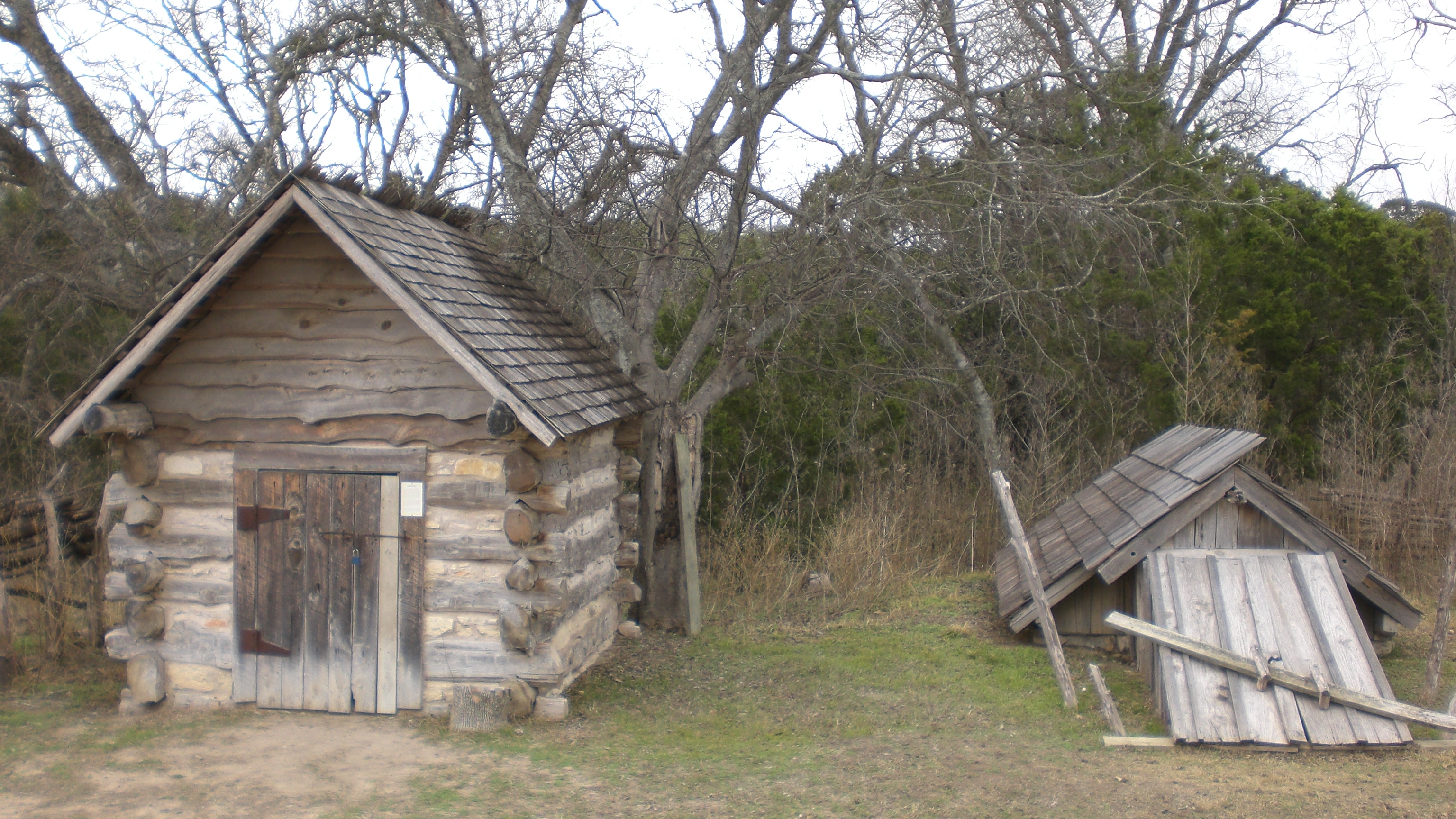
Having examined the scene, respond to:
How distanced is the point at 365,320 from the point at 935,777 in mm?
4677

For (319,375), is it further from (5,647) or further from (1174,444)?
(1174,444)

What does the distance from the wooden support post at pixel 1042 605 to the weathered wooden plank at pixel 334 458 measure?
4.48 meters

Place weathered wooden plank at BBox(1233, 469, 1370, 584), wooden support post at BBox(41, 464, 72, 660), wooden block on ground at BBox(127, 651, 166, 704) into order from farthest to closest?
wooden support post at BBox(41, 464, 72, 660)
weathered wooden plank at BBox(1233, 469, 1370, 584)
wooden block on ground at BBox(127, 651, 166, 704)

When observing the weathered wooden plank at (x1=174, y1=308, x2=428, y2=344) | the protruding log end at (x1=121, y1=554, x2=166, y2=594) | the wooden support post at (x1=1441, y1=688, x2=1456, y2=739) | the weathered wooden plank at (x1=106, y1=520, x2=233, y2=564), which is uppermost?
the weathered wooden plank at (x1=174, y1=308, x2=428, y2=344)

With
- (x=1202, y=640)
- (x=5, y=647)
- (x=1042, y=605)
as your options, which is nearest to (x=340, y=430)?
(x=5, y=647)

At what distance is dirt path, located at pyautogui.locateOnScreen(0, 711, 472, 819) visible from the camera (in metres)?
5.48

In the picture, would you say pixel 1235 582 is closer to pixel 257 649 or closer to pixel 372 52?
pixel 257 649

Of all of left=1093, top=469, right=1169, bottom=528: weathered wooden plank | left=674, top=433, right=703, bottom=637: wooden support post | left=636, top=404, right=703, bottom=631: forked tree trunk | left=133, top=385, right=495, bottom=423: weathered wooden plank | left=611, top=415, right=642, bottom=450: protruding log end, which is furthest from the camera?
left=636, top=404, right=703, bottom=631: forked tree trunk

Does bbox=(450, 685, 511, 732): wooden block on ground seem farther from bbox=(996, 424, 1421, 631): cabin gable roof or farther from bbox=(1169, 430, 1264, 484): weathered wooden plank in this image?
bbox=(1169, 430, 1264, 484): weathered wooden plank

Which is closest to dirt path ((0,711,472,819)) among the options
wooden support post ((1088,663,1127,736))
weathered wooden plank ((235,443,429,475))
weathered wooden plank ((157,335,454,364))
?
weathered wooden plank ((235,443,429,475))

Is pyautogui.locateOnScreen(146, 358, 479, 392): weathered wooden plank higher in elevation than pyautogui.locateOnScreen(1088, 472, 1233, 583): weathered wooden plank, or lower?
higher

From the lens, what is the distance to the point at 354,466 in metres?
6.95

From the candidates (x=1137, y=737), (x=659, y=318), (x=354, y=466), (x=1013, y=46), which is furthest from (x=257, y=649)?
(x=1013, y=46)

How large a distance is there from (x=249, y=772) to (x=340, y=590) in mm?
1332
